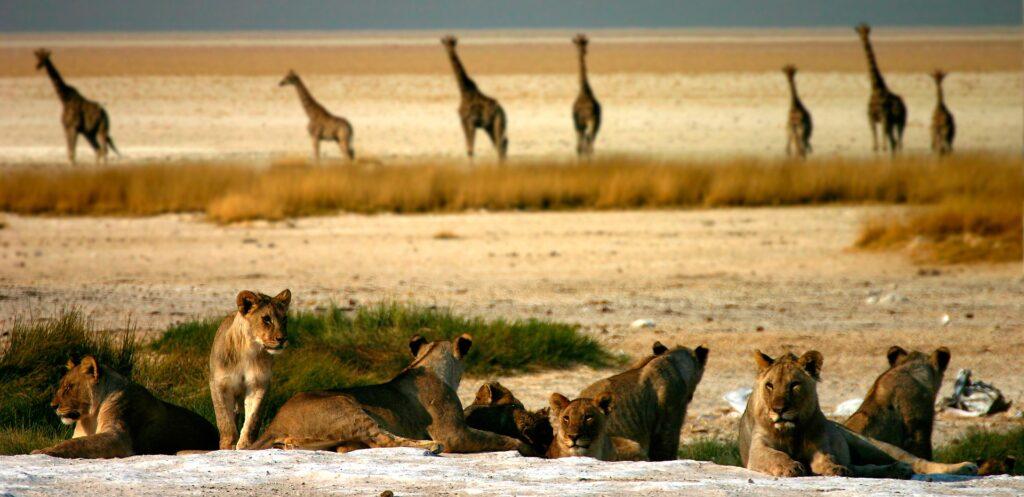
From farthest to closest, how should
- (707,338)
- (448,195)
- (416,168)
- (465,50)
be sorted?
(465,50)
(416,168)
(448,195)
(707,338)

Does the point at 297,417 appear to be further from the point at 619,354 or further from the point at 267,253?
the point at 267,253

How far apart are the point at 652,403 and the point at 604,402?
2.04 feet

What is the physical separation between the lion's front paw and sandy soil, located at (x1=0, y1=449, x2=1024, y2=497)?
0.09 metres

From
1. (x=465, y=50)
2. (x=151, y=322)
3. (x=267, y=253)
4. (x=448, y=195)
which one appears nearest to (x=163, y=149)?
(x=448, y=195)

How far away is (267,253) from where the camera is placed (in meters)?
18.1

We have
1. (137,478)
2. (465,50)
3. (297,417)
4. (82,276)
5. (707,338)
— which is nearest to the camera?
(137,478)

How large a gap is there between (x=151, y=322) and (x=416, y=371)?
593 cm

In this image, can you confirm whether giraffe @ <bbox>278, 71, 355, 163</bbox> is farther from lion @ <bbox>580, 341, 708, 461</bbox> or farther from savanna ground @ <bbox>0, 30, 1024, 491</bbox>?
lion @ <bbox>580, 341, 708, 461</bbox>

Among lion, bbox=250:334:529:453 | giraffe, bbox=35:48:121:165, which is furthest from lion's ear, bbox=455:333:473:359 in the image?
giraffe, bbox=35:48:121:165

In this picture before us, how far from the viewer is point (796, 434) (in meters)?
6.97

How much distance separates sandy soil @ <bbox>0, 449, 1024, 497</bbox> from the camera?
641cm

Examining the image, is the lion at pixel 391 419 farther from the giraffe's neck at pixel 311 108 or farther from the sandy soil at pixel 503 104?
the giraffe's neck at pixel 311 108

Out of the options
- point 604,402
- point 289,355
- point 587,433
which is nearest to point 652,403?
point 604,402

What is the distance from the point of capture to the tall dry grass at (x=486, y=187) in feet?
71.9
